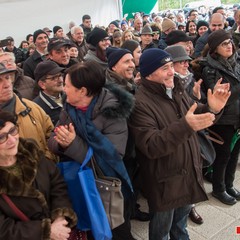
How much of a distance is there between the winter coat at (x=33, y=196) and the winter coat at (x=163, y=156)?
1.74 feet

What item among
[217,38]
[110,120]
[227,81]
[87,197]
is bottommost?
[87,197]

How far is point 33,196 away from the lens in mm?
1422

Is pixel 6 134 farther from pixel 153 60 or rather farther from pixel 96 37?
pixel 96 37

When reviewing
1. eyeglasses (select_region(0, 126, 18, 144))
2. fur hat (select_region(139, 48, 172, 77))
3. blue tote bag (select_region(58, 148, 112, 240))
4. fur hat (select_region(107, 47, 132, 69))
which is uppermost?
fur hat (select_region(139, 48, 172, 77))

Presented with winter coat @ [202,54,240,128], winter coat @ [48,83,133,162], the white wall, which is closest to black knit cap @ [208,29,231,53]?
winter coat @ [202,54,240,128]

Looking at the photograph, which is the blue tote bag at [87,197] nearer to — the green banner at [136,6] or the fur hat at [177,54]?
the fur hat at [177,54]

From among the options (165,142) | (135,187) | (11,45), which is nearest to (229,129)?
(135,187)

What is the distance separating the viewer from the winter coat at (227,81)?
2457mm

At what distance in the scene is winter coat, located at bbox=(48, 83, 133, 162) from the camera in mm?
1548

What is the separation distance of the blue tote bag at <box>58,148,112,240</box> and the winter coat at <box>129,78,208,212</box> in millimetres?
356

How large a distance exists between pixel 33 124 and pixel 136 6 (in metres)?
13.0

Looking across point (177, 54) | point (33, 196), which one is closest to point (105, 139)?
point (33, 196)

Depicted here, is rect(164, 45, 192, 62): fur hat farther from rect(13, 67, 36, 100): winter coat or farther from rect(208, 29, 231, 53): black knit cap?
rect(13, 67, 36, 100): winter coat

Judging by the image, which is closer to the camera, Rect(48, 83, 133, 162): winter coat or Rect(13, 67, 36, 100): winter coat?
Rect(48, 83, 133, 162): winter coat
